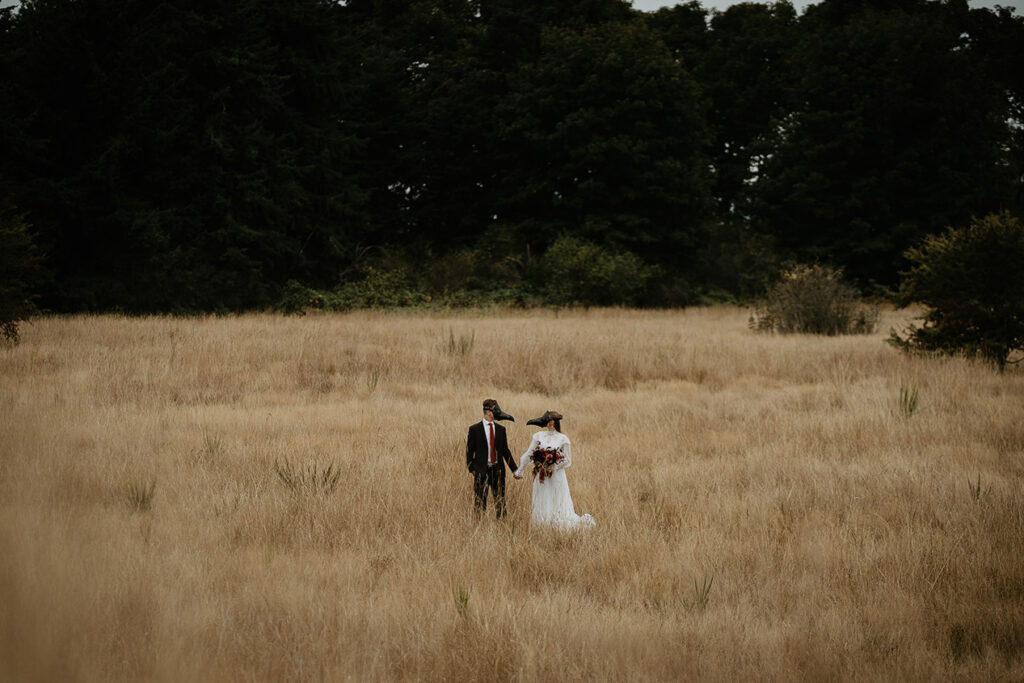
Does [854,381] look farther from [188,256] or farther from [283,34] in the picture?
[283,34]

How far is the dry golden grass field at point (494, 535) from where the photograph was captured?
3445mm

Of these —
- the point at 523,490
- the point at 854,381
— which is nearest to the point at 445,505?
the point at 523,490

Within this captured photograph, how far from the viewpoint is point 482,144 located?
3709cm

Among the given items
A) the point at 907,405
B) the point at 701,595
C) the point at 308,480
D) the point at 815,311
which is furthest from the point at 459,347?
the point at 815,311

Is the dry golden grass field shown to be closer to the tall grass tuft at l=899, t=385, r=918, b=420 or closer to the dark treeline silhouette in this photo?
the tall grass tuft at l=899, t=385, r=918, b=420

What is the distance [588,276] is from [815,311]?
36.3 ft

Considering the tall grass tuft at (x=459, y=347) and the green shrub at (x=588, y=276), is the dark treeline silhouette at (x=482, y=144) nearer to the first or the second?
the green shrub at (x=588, y=276)

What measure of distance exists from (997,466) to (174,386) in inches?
444

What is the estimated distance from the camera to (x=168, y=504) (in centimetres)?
569

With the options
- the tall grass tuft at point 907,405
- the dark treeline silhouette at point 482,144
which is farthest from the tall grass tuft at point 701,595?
the dark treeline silhouette at point 482,144

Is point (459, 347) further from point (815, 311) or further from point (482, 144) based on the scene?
point (482, 144)

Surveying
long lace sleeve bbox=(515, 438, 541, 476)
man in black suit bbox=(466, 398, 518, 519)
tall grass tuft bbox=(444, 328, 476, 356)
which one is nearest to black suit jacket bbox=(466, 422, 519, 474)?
man in black suit bbox=(466, 398, 518, 519)

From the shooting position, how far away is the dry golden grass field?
3.45 m

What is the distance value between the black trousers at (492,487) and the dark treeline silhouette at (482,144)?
22.9 m
